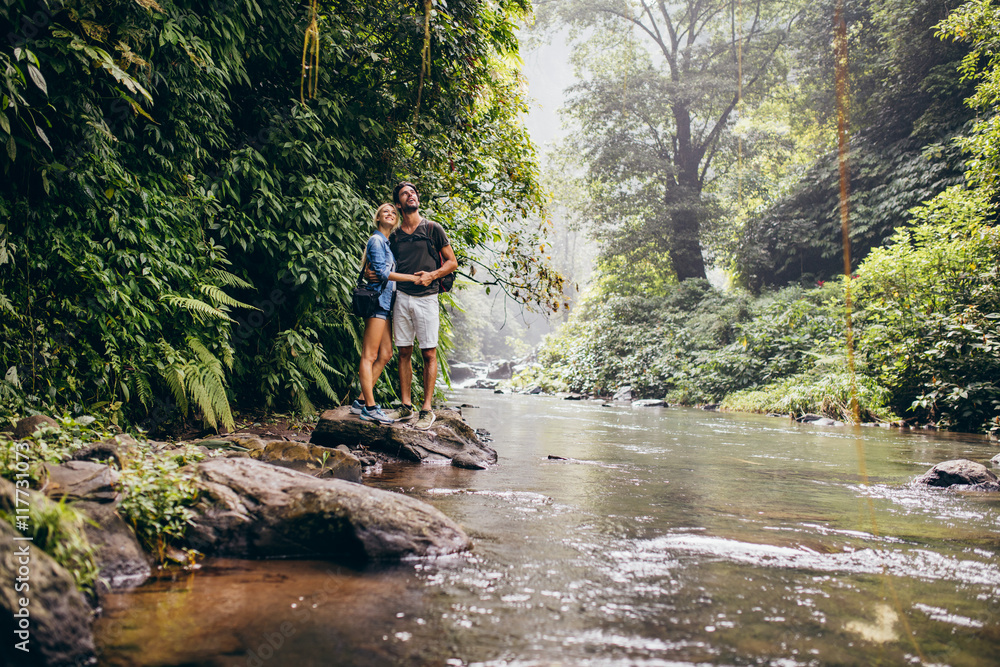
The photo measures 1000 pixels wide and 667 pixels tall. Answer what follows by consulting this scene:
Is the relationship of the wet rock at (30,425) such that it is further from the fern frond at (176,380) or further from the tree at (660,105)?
the tree at (660,105)

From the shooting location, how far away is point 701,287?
22.3 meters

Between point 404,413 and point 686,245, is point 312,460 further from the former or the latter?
point 686,245

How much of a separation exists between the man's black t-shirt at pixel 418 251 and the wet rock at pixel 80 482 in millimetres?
3168

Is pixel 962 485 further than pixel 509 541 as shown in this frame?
Yes

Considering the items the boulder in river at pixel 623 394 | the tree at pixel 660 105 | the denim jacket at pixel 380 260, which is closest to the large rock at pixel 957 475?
the denim jacket at pixel 380 260

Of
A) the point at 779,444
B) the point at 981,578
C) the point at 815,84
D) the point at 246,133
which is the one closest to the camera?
the point at 981,578

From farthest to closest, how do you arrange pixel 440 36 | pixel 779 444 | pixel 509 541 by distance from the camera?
pixel 779 444
pixel 440 36
pixel 509 541

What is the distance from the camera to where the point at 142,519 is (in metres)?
2.40

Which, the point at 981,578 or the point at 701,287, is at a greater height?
the point at 701,287

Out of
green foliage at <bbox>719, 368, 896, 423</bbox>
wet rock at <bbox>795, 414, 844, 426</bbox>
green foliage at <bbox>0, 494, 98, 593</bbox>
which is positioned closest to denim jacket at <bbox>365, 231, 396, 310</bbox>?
green foliage at <bbox>0, 494, 98, 593</bbox>

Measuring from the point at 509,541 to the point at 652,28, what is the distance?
28393 mm

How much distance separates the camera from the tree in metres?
23.3

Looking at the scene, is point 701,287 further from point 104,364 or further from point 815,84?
point 104,364

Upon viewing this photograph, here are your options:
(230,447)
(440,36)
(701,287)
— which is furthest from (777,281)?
(230,447)
